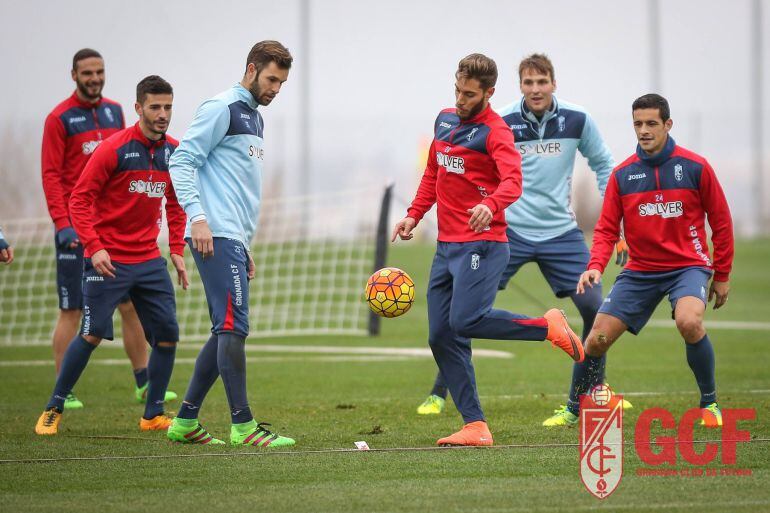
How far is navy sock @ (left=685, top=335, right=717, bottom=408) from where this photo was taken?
23.8 ft

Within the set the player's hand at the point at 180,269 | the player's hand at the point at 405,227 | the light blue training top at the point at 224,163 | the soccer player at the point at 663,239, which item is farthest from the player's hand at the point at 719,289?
the player's hand at the point at 180,269

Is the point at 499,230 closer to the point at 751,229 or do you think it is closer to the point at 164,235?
the point at 164,235

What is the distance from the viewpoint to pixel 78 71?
8773mm

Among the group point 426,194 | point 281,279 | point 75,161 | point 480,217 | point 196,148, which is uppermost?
point 75,161

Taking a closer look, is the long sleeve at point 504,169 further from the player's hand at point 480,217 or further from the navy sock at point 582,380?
the navy sock at point 582,380

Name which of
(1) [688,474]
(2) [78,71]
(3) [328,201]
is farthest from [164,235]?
(1) [688,474]

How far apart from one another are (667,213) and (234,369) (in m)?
2.86

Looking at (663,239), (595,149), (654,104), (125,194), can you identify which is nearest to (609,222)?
(663,239)

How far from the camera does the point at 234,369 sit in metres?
6.64

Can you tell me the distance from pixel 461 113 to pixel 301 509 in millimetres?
2672

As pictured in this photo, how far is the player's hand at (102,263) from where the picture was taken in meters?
7.07

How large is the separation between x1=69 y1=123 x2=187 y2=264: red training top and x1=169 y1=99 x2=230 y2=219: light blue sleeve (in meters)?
0.91

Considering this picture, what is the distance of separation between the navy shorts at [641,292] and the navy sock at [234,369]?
7.73 ft

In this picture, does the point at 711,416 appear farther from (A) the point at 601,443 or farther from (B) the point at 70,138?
(B) the point at 70,138
